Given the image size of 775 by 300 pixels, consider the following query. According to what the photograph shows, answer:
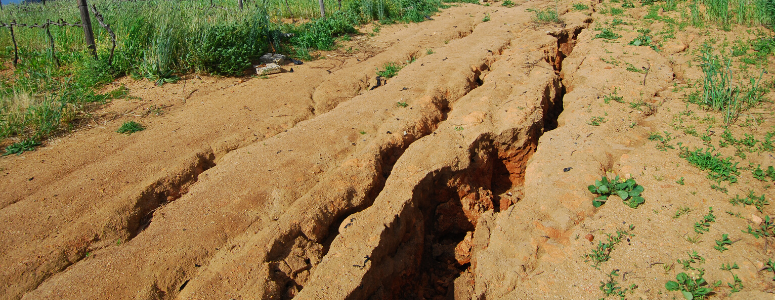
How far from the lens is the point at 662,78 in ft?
16.6

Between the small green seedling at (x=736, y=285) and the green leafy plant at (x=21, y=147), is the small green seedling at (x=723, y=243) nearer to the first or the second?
the small green seedling at (x=736, y=285)

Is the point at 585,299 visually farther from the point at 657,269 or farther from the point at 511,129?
the point at 511,129

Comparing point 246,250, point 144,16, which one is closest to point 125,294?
point 246,250

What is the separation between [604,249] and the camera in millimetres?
2789

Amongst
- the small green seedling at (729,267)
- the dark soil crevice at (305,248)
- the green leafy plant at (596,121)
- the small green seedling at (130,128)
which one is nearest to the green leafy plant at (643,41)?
the green leafy plant at (596,121)

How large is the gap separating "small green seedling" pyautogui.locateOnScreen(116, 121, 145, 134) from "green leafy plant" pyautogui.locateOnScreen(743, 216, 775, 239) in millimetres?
5324

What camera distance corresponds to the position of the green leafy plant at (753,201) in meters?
2.99

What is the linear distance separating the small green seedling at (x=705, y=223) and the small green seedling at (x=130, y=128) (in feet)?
16.4

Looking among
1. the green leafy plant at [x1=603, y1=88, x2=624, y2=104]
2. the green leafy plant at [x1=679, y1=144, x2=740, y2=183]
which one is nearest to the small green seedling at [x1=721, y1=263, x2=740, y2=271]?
the green leafy plant at [x1=679, y1=144, x2=740, y2=183]

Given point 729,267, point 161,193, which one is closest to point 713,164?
point 729,267

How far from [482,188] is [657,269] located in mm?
1642

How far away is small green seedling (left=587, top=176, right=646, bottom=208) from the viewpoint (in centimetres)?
314

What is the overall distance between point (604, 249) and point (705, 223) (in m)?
0.74

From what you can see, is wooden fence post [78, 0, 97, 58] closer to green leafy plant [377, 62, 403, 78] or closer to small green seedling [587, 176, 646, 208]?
green leafy plant [377, 62, 403, 78]
